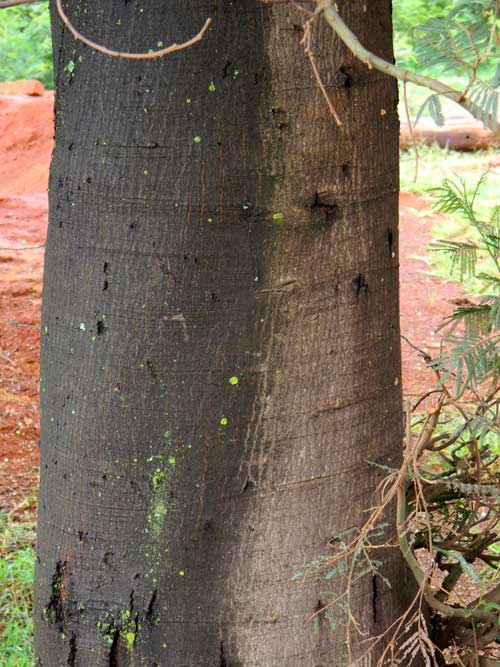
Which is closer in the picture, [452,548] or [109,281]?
[109,281]

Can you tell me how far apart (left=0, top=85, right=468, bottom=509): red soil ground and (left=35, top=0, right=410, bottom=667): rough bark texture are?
61 centimetres

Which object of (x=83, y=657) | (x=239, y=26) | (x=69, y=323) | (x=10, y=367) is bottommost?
(x=10, y=367)

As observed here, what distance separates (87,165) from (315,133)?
42 centimetres

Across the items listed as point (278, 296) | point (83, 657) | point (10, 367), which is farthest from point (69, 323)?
point (10, 367)

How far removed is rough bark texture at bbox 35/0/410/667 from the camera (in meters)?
1.55

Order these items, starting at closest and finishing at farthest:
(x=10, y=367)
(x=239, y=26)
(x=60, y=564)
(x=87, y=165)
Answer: (x=239, y=26) → (x=87, y=165) → (x=60, y=564) → (x=10, y=367)

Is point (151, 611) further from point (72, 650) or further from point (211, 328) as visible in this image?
point (211, 328)

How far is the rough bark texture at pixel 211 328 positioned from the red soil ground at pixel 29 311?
2.00 feet

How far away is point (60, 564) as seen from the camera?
173 centimetres

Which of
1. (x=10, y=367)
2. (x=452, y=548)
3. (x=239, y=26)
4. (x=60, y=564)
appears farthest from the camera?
(x=10, y=367)

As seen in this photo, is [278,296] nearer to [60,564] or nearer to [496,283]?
[496,283]

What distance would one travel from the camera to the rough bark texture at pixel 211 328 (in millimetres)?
1549

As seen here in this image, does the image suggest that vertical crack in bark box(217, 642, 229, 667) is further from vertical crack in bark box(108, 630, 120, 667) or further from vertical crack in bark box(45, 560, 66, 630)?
vertical crack in bark box(45, 560, 66, 630)

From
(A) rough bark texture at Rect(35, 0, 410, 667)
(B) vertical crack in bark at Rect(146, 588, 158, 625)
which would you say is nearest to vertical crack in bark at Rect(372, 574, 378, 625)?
(A) rough bark texture at Rect(35, 0, 410, 667)
